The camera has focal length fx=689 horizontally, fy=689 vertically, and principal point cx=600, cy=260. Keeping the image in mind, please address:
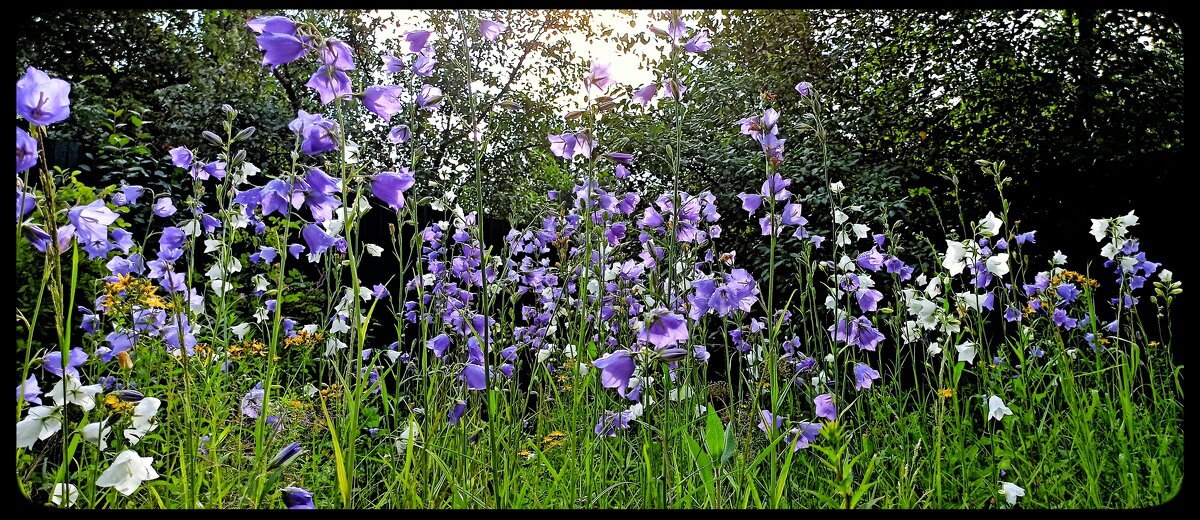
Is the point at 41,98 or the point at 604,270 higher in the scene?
the point at 41,98

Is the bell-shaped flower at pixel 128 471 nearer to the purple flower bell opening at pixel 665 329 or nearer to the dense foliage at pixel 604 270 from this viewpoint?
the dense foliage at pixel 604 270

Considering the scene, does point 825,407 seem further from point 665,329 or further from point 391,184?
point 391,184

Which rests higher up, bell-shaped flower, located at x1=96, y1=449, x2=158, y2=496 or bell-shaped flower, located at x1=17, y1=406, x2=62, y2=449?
bell-shaped flower, located at x1=17, y1=406, x2=62, y2=449

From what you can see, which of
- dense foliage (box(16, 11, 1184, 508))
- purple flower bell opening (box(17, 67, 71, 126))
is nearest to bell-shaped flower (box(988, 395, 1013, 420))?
dense foliage (box(16, 11, 1184, 508))

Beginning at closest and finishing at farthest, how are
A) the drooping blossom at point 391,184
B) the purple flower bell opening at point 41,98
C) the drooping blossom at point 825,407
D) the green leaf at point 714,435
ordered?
1. the purple flower bell opening at point 41,98
2. the drooping blossom at point 391,184
3. the green leaf at point 714,435
4. the drooping blossom at point 825,407

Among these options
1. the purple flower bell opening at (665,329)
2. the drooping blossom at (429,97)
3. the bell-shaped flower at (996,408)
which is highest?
the drooping blossom at (429,97)

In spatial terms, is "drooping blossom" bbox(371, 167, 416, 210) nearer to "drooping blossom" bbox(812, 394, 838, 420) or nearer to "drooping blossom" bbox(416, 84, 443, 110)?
"drooping blossom" bbox(416, 84, 443, 110)

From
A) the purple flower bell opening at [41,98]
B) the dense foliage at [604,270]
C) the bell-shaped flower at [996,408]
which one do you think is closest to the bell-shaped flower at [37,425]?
the dense foliage at [604,270]

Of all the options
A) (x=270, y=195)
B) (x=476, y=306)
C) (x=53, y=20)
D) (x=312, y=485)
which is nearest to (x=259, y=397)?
(x=312, y=485)

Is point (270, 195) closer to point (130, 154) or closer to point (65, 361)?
point (65, 361)

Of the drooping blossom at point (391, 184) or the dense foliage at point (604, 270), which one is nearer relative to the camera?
the drooping blossom at point (391, 184)

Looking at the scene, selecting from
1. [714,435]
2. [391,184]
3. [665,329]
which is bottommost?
[714,435]

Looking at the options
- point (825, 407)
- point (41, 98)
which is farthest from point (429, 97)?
point (825, 407)

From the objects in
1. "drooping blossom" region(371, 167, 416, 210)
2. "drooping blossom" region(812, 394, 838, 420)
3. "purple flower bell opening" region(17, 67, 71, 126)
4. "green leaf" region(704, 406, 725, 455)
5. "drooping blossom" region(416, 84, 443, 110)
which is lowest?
"drooping blossom" region(812, 394, 838, 420)
